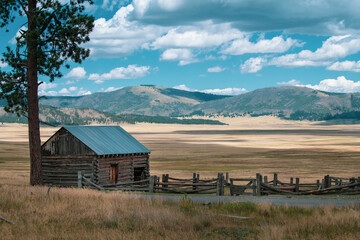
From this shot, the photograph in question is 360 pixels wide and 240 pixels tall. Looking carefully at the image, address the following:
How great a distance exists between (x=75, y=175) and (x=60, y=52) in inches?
347

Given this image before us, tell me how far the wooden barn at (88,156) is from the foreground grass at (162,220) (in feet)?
43.7

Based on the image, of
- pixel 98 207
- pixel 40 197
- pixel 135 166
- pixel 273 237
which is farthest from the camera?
pixel 135 166

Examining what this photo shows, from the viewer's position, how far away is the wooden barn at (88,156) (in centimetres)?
3062

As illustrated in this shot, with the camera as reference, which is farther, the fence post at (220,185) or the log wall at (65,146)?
the log wall at (65,146)

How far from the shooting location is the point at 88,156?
30625 millimetres

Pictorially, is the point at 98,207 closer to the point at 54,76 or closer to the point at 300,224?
the point at 300,224

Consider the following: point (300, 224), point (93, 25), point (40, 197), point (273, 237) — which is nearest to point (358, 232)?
point (300, 224)

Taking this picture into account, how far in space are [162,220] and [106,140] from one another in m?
20.2

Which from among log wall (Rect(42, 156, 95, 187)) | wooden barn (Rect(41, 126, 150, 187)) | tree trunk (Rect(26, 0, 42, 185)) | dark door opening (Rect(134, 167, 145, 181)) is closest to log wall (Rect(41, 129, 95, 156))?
wooden barn (Rect(41, 126, 150, 187))

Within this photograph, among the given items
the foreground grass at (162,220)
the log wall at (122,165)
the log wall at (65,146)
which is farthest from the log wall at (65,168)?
the foreground grass at (162,220)

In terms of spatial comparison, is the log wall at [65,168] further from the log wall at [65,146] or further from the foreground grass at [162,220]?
the foreground grass at [162,220]

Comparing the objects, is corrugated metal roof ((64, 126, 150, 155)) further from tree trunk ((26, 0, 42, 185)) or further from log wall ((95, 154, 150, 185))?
tree trunk ((26, 0, 42, 185))

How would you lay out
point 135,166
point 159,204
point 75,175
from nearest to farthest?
point 159,204 → point 75,175 → point 135,166

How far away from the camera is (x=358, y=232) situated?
1205cm
